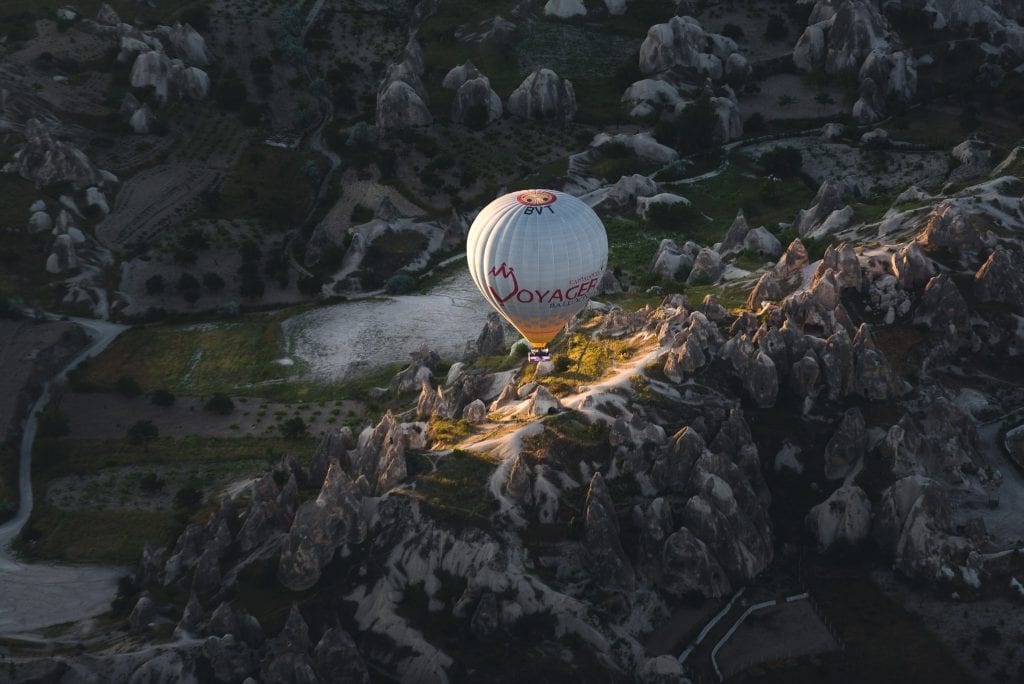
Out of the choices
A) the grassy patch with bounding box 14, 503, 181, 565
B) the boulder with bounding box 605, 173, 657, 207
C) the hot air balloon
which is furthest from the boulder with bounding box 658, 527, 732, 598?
the boulder with bounding box 605, 173, 657, 207

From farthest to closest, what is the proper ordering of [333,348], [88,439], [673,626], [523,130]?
1. [523,130]
2. [333,348]
3. [88,439]
4. [673,626]

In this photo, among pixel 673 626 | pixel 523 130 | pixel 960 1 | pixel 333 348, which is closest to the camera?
pixel 673 626

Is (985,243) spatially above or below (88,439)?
above

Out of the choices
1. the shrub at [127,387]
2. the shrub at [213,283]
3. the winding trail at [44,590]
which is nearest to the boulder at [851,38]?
the shrub at [213,283]

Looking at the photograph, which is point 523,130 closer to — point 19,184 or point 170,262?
point 170,262

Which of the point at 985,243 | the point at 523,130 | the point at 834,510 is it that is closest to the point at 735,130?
the point at 523,130

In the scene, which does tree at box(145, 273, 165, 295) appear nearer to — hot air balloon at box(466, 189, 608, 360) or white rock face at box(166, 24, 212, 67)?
hot air balloon at box(466, 189, 608, 360)

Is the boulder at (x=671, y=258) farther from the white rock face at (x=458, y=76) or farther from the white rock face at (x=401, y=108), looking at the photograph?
the white rock face at (x=458, y=76)
